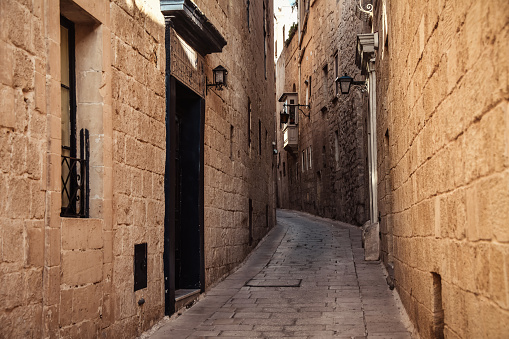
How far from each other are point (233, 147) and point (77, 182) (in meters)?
5.42

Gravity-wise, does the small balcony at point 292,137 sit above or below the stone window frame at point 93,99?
above

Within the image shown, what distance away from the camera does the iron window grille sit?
4680 millimetres

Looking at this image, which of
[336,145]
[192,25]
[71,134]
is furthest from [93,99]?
[336,145]

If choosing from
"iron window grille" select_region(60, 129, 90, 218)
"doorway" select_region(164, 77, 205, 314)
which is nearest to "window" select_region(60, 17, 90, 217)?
"iron window grille" select_region(60, 129, 90, 218)

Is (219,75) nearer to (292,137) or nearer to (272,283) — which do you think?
(272,283)

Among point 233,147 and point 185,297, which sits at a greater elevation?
point 233,147

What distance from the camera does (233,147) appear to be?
1014cm

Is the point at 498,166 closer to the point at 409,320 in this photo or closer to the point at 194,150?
the point at 409,320

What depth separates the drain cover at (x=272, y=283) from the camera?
861 cm

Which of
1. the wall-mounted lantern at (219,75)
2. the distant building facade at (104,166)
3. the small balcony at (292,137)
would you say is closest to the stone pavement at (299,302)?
the distant building facade at (104,166)

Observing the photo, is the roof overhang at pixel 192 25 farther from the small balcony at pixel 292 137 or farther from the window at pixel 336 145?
the small balcony at pixel 292 137

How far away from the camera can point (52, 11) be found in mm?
4078

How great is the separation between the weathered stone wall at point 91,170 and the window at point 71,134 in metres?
0.05

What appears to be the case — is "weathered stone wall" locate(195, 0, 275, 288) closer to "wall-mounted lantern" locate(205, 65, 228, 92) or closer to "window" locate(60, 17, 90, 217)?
"wall-mounted lantern" locate(205, 65, 228, 92)
